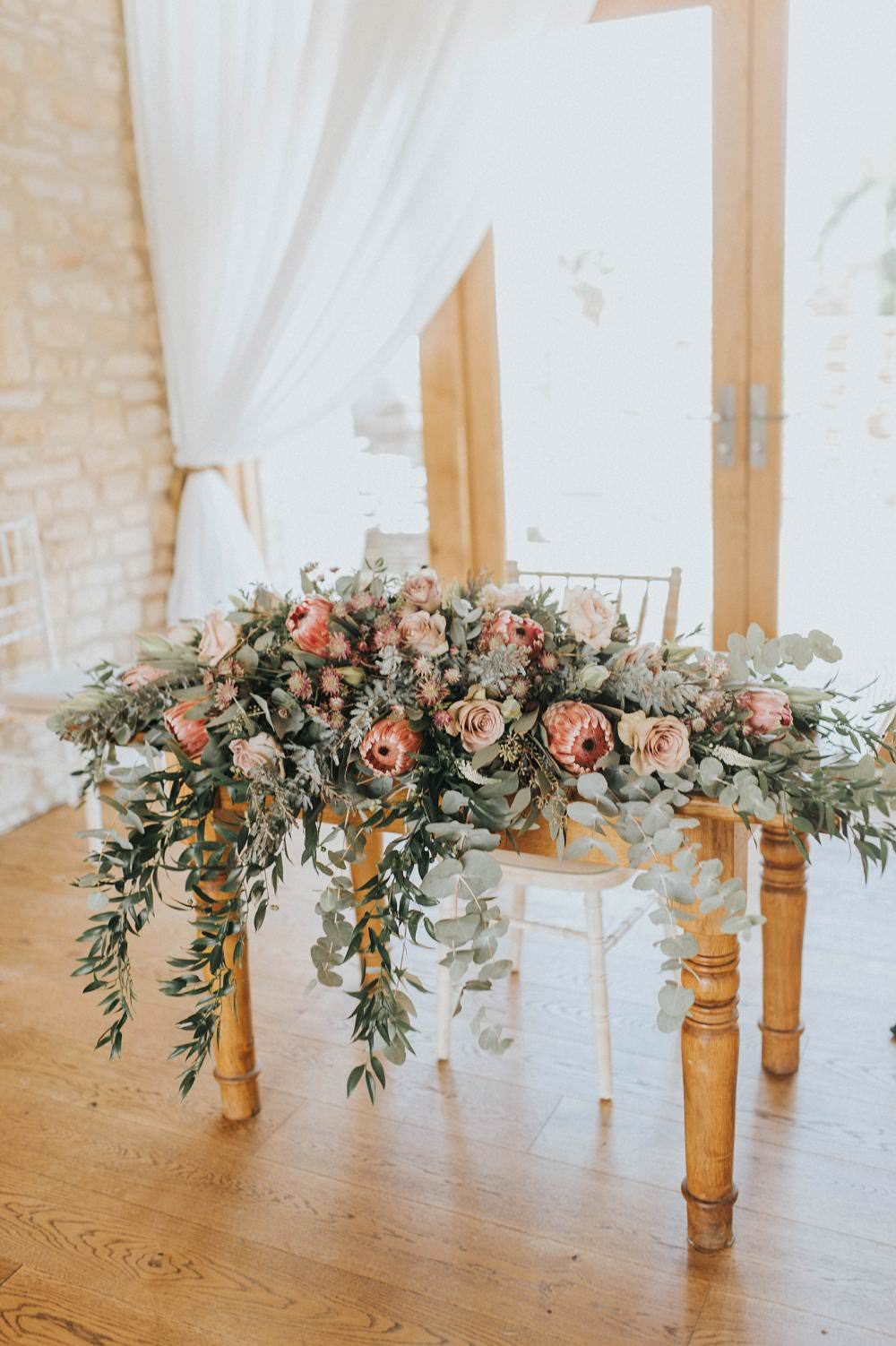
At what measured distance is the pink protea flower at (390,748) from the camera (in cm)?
171

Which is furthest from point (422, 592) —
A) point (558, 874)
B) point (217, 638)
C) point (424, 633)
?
point (558, 874)

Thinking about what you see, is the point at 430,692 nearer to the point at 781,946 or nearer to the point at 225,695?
the point at 225,695

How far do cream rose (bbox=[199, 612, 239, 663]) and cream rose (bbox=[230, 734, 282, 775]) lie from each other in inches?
7.2

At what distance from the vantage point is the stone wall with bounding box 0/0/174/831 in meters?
3.72

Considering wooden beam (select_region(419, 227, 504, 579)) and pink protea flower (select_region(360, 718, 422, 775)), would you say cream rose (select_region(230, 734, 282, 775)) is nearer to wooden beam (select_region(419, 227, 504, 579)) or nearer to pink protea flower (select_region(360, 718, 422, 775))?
pink protea flower (select_region(360, 718, 422, 775))

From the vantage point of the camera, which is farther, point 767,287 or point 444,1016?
point 767,287

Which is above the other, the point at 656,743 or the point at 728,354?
the point at 728,354

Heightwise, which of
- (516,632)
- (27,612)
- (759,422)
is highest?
(759,422)

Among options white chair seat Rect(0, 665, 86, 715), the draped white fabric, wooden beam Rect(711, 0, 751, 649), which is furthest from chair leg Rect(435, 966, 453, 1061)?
the draped white fabric

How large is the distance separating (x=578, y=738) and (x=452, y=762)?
179 mm

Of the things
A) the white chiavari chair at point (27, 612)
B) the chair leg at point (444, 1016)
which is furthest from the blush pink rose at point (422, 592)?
the white chiavari chair at point (27, 612)

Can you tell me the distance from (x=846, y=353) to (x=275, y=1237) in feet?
9.12

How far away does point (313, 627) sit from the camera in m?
1.84

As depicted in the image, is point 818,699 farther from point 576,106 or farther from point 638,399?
point 576,106
